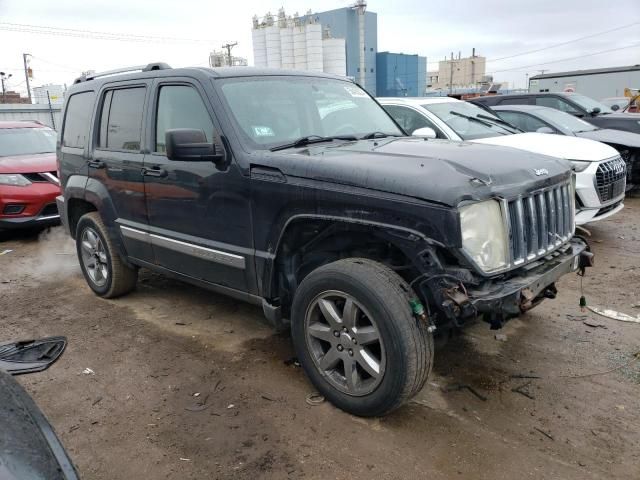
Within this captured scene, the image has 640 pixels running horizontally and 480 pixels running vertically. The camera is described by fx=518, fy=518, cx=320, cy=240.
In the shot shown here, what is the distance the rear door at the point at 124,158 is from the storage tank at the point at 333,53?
1485 inches

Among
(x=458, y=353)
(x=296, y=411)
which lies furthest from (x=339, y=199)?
(x=458, y=353)

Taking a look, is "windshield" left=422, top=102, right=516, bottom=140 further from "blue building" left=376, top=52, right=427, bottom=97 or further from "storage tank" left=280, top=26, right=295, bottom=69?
"blue building" left=376, top=52, right=427, bottom=97

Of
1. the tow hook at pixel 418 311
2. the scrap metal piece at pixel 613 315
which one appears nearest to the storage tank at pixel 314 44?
the scrap metal piece at pixel 613 315

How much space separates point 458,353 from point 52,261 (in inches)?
213

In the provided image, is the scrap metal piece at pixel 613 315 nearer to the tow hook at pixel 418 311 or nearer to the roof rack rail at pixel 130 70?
the tow hook at pixel 418 311

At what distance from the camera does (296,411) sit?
314 centimetres

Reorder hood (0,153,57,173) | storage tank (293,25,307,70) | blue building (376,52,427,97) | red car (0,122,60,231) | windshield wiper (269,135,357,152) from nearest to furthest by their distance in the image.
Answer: windshield wiper (269,135,357,152) < red car (0,122,60,231) < hood (0,153,57,173) < storage tank (293,25,307,70) < blue building (376,52,427,97)

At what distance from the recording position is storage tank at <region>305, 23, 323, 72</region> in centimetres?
3931

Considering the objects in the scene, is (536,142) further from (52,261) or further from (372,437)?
(52,261)

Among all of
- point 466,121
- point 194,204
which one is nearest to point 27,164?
point 194,204

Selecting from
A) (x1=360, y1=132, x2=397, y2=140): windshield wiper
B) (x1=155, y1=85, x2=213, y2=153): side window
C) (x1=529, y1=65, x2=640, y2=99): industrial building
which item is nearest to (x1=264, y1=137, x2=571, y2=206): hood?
(x1=360, y1=132, x2=397, y2=140): windshield wiper

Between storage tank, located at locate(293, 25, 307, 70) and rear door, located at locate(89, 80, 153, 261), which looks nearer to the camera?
rear door, located at locate(89, 80, 153, 261)

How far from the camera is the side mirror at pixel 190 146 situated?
3.26 m

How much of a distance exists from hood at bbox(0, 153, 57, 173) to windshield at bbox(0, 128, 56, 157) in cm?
35
